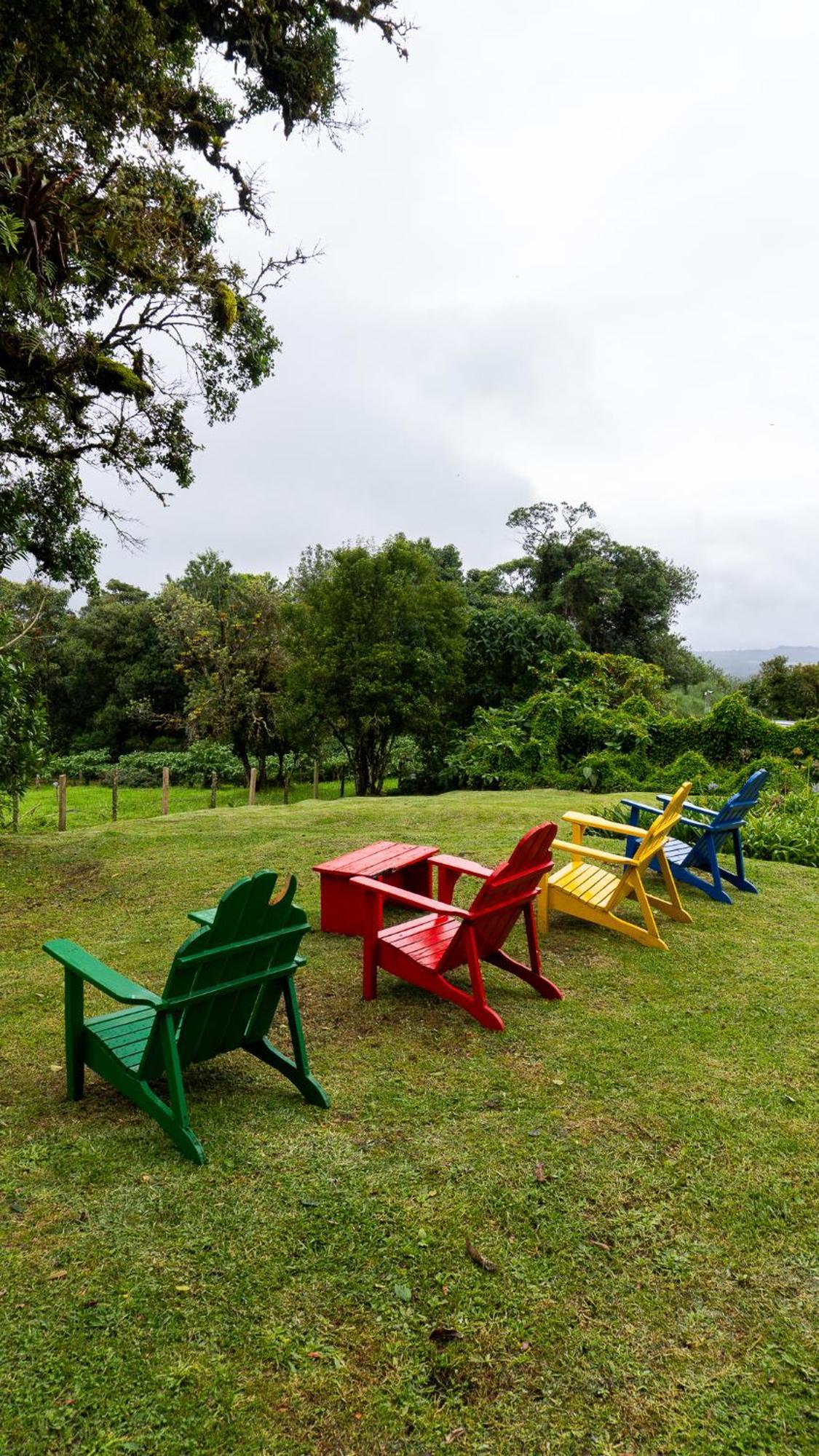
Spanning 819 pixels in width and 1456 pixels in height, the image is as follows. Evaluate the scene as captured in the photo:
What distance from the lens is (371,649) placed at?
2044cm

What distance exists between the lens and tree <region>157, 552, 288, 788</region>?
2448cm

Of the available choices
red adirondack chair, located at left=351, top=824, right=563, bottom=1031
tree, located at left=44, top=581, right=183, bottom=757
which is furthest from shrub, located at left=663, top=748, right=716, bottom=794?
tree, located at left=44, top=581, right=183, bottom=757

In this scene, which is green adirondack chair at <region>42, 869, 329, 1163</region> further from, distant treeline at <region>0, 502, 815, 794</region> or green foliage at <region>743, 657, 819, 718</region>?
green foliage at <region>743, 657, 819, 718</region>

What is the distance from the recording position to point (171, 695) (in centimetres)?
3731

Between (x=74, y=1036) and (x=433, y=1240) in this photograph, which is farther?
(x=74, y=1036)

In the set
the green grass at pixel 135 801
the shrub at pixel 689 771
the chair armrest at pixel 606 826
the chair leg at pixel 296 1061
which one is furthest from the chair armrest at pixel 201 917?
the green grass at pixel 135 801

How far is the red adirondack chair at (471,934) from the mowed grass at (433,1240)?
0.58 feet

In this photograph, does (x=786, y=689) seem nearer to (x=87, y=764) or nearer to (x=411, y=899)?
(x=87, y=764)

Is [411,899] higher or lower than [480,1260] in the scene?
higher

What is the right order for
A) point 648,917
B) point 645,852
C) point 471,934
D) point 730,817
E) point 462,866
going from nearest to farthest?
point 471,934
point 462,866
point 645,852
point 648,917
point 730,817

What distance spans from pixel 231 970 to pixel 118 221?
847cm

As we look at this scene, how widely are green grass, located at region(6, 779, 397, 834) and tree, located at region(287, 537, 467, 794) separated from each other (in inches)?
115

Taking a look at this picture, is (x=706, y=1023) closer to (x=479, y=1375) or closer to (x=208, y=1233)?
(x=479, y=1375)

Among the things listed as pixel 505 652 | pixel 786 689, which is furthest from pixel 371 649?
pixel 786 689
